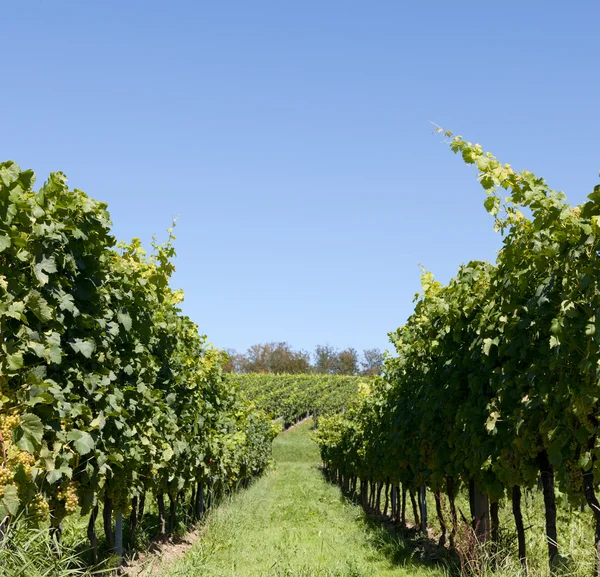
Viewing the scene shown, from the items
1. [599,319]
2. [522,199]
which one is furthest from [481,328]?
[599,319]

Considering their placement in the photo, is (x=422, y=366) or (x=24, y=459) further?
(x=422, y=366)

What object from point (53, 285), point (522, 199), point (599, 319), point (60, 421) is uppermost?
point (522, 199)

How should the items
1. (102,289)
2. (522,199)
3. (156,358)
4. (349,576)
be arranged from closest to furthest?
(522,199), (102,289), (349,576), (156,358)

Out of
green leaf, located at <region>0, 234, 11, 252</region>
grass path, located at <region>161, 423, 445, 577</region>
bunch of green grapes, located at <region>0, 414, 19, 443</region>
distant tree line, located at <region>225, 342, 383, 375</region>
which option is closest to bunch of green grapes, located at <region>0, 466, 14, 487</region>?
bunch of green grapes, located at <region>0, 414, 19, 443</region>

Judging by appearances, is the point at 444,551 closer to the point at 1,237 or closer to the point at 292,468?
the point at 1,237

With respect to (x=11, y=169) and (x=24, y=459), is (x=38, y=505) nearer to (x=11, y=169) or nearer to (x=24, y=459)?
(x=24, y=459)

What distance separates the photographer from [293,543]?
994cm

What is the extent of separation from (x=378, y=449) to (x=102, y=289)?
850 cm

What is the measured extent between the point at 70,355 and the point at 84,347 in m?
0.28

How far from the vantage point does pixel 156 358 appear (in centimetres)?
902

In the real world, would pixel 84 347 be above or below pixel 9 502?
above

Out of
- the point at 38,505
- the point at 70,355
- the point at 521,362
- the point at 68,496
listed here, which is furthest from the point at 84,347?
the point at 521,362

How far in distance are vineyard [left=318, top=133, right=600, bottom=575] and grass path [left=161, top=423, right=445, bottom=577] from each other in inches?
55.8

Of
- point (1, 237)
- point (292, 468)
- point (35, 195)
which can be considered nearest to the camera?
point (1, 237)
